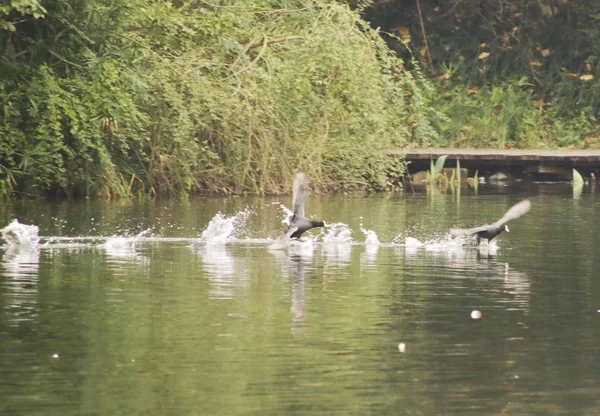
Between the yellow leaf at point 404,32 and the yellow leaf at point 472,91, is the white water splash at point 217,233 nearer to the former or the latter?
the yellow leaf at point 472,91

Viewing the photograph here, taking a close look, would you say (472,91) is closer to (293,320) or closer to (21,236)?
(21,236)

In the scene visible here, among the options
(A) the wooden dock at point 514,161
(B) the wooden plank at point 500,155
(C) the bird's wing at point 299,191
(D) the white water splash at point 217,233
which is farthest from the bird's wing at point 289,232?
(A) the wooden dock at point 514,161

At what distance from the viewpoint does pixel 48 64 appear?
80.3 feet

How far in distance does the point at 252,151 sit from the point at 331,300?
1385 cm

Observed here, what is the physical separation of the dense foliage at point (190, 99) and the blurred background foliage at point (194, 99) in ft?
0.08

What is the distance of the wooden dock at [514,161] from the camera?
3316 cm

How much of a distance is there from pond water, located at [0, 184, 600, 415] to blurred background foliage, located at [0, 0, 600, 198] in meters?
3.51

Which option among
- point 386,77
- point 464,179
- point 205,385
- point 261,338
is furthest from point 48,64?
point 205,385

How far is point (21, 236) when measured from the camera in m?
18.0

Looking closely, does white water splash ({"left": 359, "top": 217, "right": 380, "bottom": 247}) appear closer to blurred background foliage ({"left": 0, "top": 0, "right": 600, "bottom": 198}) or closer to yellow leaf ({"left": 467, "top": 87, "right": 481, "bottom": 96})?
blurred background foliage ({"left": 0, "top": 0, "right": 600, "bottom": 198})

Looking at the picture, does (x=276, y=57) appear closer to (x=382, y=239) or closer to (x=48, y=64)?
(x=48, y=64)

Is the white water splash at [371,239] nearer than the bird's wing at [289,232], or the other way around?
the bird's wing at [289,232]

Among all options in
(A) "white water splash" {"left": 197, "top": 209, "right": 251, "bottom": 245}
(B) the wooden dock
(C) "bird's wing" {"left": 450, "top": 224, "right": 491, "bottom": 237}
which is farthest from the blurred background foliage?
(C) "bird's wing" {"left": 450, "top": 224, "right": 491, "bottom": 237}

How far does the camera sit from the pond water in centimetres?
953
